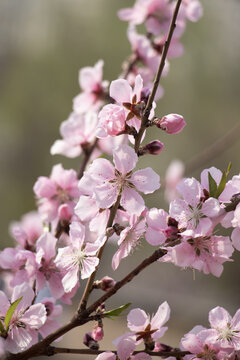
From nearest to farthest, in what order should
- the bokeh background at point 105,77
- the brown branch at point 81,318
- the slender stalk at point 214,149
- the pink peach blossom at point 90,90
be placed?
1. the brown branch at point 81,318
2. the pink peach blossom at point 90,90
3. the slender stalk at point 214,149
4. the bokeh background at point 105,77

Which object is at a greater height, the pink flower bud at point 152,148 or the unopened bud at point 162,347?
the pink flower bud at point 152,148

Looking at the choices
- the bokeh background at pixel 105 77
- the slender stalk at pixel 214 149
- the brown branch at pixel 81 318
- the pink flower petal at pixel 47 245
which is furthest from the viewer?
the bokeh background at pixel 105 77

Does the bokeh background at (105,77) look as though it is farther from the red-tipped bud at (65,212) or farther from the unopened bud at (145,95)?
the unopened bud at (145,95)

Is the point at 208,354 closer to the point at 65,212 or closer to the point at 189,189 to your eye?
the point at 189,189

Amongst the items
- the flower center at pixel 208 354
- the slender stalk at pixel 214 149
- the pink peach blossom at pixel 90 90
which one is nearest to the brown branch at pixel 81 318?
the flower center at pixel 208 354

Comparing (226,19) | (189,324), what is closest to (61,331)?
(189,324)

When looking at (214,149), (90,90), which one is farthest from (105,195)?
(214,149)

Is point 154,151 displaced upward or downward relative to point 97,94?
downward

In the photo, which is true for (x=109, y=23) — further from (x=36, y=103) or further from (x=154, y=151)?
(x=154, y=151)
